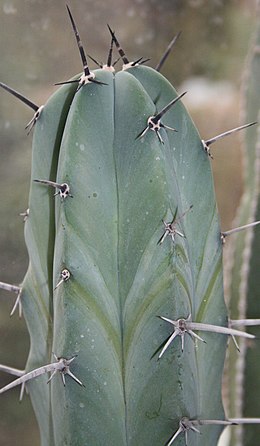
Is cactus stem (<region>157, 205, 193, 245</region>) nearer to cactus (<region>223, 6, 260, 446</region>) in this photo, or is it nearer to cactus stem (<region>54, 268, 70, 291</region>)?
cactus stem (<region>54, 268, 70, 291</region>)

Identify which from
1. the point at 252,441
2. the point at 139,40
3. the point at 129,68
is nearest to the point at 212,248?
the point at 129,68

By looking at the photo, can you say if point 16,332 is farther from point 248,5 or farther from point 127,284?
point 248,5

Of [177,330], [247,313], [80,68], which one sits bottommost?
[177,330]

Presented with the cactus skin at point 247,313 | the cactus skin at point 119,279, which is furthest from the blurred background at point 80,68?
the cactus skin at point 119,279

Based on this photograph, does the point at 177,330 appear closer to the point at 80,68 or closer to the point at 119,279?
the point at 119,279

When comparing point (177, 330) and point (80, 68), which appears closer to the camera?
point (177, 330)

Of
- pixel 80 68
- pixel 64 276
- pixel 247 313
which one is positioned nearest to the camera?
pixel 64 276

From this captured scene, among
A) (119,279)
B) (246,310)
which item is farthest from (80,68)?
(119,279)

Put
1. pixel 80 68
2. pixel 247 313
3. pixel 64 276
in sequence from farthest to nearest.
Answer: pixel 80 68 → pixel 247 313 → pixel 64 276

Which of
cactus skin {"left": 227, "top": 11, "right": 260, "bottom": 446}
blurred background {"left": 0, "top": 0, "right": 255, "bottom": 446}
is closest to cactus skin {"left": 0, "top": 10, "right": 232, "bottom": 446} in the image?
cactus skin {"left": 227, "top": 11, "right": 260, "bottom": 446}
